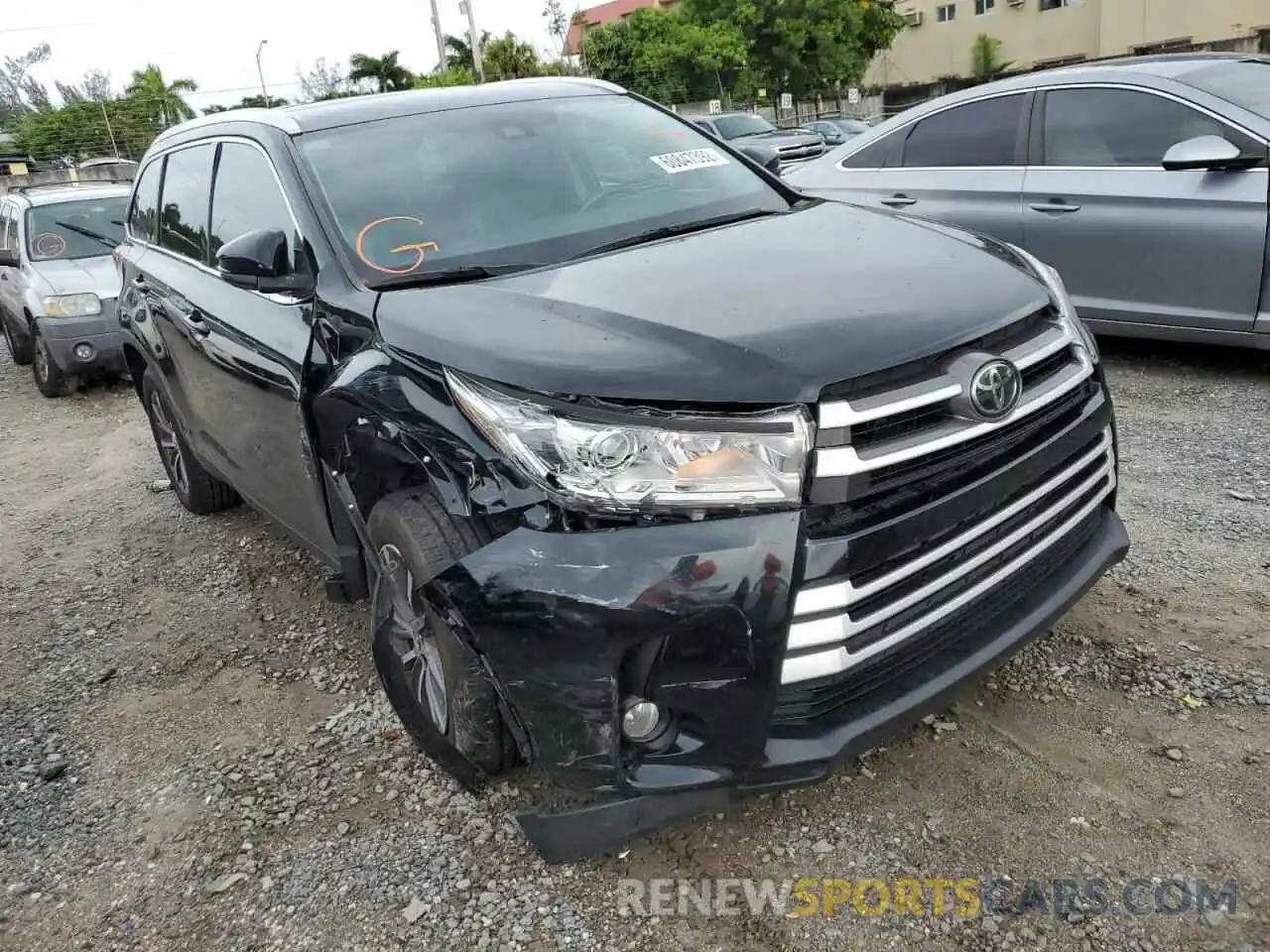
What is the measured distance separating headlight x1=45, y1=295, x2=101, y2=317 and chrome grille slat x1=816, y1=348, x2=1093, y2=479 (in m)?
7.77

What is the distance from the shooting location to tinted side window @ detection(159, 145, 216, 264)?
3.71 metres

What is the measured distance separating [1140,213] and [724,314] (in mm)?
3702

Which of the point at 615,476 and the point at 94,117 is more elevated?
the point at 94,117

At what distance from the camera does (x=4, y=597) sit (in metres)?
4.25

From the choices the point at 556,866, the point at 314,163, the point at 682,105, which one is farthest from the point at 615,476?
the point at 682,105

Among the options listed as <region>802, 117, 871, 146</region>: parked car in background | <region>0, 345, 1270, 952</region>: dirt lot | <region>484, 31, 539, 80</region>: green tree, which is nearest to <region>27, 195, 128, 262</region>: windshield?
<region>0, 345, 1270, 952</region>: dirt lot

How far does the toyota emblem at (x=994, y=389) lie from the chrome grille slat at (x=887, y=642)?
378 mm

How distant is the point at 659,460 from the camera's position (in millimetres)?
1896

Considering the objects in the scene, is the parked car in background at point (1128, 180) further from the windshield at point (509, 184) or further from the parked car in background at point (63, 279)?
the parked car in background at point (63, 279)

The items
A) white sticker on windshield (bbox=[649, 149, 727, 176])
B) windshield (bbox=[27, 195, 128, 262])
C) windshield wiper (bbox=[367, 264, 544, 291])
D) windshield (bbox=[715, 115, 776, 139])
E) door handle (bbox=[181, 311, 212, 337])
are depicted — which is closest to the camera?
windshield wiper (bbox=[367, 264, 544, 291])

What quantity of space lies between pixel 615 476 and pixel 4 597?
11.9ft

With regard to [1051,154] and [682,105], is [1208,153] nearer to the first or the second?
[1051,154]

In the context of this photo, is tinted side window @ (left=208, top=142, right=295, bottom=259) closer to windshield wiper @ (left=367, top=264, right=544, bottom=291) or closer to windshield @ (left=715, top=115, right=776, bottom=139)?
windshield wiper @ (left=367, top=264, right=544, bottom=291)

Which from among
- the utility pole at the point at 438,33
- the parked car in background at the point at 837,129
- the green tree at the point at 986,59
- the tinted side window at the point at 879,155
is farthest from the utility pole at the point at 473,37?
the tinted side window at the point at 879,155
